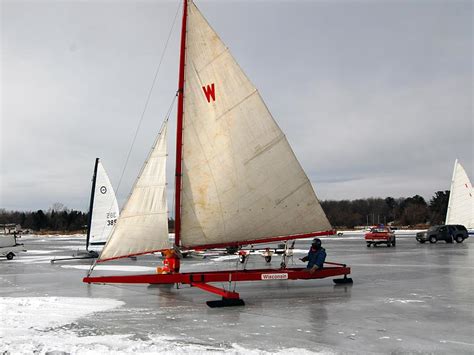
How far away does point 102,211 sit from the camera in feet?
81.8

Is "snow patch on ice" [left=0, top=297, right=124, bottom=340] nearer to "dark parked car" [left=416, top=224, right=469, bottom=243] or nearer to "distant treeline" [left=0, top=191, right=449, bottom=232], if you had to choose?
"dark parked car" [left=416, top=224, right=469, bottom=243]

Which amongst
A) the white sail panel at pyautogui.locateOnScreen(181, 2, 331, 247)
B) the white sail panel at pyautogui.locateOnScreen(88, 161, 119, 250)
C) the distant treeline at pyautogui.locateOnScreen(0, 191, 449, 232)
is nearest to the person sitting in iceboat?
the white sail panel at pyautogui.locateOnScreen(181, 2, 331, 247)

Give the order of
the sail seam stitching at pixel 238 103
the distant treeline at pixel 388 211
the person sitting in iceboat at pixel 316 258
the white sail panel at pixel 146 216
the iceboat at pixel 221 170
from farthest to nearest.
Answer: the distant treeline at pixel 388 211
the person sitting in iceboat at pixel 316 258
the sail seam stitching at pixel 238 103
the iceboat at pixel 221 170
the white sail panel at pixel 146 216

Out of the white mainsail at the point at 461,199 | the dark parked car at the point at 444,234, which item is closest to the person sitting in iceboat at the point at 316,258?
the dark parked car at the point at 444,234

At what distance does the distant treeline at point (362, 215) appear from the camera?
110000 mm

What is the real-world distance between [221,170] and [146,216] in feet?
6.99

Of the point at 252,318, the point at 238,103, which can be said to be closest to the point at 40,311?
the point at 252,318

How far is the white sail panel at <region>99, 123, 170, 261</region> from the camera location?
10.6 m

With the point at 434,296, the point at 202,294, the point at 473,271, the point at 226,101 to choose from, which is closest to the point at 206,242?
the point at 202,294

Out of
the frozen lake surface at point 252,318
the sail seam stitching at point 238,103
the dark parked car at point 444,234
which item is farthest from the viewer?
the dark parked car at point 444,234

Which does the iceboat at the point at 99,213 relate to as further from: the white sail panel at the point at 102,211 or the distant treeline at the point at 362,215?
the distant treeline at the point at 362,215

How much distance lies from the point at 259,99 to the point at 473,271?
1013 centimetres

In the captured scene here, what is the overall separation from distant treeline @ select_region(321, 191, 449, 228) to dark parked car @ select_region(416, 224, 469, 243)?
68.2 metres

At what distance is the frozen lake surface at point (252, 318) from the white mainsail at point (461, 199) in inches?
1287
